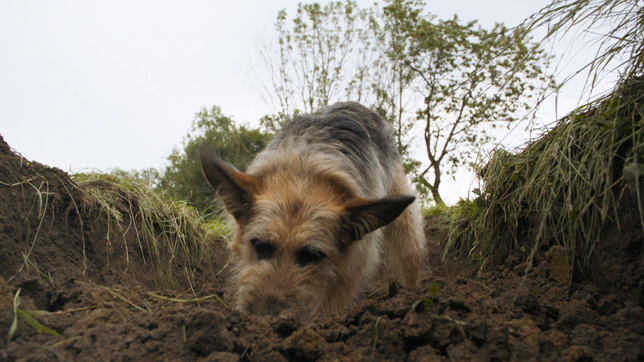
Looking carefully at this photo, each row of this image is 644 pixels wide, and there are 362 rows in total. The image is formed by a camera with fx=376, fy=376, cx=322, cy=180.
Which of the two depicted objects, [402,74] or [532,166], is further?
[402,74]

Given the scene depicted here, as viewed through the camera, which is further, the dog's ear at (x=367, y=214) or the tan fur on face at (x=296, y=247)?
the dog's ear at (x=367, y=214)

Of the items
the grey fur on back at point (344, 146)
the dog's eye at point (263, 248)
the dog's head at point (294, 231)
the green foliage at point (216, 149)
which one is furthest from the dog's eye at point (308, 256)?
the green foliage at point (216, 149)

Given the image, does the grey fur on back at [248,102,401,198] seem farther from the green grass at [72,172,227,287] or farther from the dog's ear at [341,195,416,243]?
the green grass at [72,172,227,287]

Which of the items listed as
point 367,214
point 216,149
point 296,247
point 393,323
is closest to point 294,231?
point 296,247

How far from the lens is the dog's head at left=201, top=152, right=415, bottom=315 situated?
2746 millimetres

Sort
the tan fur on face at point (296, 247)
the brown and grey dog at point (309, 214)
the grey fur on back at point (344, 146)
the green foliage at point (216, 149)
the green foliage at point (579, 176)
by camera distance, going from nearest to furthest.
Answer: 1. the green foliage at point (579, 176)
2. the tan fur on face at point (296, 247)
3. the brown and grey dog at point (309, 214)
4. the grey fur on back at point (344, 146)
5. the green foliage at point (216, 149)

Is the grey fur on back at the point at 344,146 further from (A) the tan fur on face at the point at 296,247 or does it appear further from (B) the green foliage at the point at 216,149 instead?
(B) the green foliage at the point at 216,149

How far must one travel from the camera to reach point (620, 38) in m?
2.23

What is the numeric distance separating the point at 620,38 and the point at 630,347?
5.73 ft

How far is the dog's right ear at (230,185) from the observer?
3160 millimetres

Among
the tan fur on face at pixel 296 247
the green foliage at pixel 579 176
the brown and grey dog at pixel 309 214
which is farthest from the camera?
the brown and grey dog at pixel 309 214

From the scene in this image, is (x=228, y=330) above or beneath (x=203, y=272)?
beneath

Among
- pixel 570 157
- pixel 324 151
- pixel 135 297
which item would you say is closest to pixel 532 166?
pixel 570 157

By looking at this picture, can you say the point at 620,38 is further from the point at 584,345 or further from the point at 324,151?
the point at 324,151
